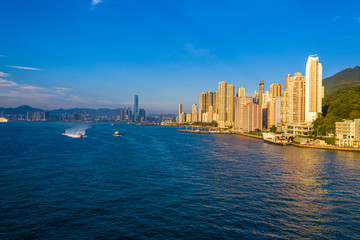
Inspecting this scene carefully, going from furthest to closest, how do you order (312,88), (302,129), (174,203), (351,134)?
(312,88), (302,129), (351,134), (174,203)

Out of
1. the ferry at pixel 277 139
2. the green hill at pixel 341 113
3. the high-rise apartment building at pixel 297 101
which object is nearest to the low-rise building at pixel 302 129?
the green hill at pixel 341 113

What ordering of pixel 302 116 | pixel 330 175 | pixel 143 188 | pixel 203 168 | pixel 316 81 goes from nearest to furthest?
pixel 143 188 → pixel 330 175 → pixel 203 168 → pixel 316 81 → pixel 302 116

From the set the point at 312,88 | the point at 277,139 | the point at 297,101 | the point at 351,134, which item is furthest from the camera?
the point at 297,101

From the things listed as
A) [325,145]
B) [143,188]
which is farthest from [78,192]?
[325,145]

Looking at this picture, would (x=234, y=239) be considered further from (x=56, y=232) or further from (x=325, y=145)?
(x=325, y=145)

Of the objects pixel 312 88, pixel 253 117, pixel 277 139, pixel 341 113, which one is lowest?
pixel 277 139

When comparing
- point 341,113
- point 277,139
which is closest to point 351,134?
point 341,113

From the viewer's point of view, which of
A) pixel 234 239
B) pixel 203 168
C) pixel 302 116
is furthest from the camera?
pixel 302 116

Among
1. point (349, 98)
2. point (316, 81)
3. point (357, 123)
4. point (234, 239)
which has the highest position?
point (316, 81)

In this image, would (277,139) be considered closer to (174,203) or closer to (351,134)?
(351,134)
